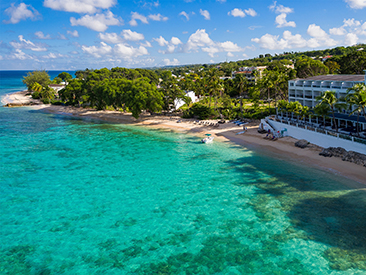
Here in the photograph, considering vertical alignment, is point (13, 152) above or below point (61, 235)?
above

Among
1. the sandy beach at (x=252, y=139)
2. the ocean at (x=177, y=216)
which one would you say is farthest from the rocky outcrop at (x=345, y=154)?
the ocean at (x=177, y=216)

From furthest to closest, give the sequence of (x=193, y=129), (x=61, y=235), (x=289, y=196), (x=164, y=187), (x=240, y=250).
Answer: (x=193, y=129) → (x=164, y=187) → (x=289, y=196) → (x=61, y=235) → (x=240, y=250)

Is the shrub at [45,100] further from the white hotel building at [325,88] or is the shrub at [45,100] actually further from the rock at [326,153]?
the rock at [326,153]

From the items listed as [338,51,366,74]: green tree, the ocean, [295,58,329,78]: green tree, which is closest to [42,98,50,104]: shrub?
the ocean

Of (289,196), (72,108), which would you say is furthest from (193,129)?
(72,108)

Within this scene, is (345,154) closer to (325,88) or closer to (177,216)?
(325,88)

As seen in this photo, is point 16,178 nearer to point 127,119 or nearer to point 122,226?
point 122,226

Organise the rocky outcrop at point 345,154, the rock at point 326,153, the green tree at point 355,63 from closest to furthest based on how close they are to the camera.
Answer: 1. the rocky outcrop at point 345,154
2. the rock at point 326,153
3. the green tree at point 355,63

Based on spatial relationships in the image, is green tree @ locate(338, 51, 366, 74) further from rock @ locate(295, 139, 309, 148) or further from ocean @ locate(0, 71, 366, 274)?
ocean @ locate(0, 71, 366, 274)
